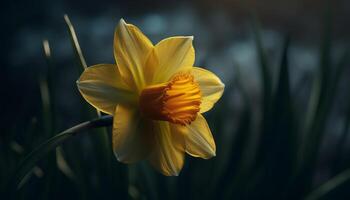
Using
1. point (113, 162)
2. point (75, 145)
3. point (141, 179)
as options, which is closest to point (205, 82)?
point (113, 162)

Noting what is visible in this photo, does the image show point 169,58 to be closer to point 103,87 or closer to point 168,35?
point 103,87

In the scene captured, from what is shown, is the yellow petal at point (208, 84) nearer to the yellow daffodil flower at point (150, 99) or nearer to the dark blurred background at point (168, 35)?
the yellow daffodil flower at point (150, 99)

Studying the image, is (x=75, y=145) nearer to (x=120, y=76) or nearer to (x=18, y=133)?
(x=18, y=133)

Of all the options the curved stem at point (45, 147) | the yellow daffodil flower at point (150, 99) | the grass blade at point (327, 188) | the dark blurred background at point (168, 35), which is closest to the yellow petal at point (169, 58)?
the yellow daffodil flower at point (150, 99)

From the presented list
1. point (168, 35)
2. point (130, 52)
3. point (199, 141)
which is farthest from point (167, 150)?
point (168, 35)

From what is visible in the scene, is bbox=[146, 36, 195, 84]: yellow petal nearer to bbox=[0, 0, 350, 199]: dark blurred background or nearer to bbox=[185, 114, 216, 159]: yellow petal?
bbox=[185, 114, 216, 159]: yellow petal

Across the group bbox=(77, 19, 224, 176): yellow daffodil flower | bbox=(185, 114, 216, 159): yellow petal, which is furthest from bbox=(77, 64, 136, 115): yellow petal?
bbox=(185, 114, 216, 159): yellow petal
